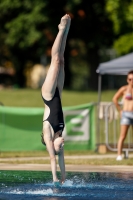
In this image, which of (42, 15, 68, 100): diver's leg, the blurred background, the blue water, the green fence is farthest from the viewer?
the blurred background

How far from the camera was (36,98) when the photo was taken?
129ft

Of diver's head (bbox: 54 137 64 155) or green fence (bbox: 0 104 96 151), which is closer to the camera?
diver's head (bbox: 54 137 64 155)

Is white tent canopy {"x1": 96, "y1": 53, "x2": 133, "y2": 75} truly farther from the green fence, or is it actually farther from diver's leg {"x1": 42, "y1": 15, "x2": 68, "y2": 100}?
diver's leg {"x1": 42, "y1": 15, "x2": 68, "y2": 100}

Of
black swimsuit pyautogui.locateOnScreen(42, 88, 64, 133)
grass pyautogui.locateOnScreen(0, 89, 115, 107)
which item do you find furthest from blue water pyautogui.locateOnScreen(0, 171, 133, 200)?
grass pyautogui.locateOnScreen(0, 89, 115, 107)

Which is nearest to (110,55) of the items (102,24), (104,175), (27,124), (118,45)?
(102,24)

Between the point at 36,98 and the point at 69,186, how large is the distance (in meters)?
28.6

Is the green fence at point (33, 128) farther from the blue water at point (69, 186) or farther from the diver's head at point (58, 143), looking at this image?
the diver's head at point (58, 143)

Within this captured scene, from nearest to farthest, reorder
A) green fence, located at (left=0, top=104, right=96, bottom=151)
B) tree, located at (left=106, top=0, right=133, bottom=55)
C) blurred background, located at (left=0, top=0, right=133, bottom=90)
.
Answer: green fence, located at (left=0, top=104, right=96, bottom=151) → tree, located at (left=106, top=0, right=133, bottom=55) → blurred background, located at (left=0, top=0, right=133, bottom=90)

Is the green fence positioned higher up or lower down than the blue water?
lower down

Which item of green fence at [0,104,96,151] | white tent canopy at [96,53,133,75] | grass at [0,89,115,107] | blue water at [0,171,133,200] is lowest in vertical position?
grass at [0,89,115,107]

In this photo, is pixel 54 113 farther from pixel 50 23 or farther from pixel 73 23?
pixel 73 23

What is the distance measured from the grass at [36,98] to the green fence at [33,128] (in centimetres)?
1819

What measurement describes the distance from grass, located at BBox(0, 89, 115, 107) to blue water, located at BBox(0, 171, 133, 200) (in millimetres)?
24843

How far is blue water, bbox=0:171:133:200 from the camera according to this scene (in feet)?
31.4
